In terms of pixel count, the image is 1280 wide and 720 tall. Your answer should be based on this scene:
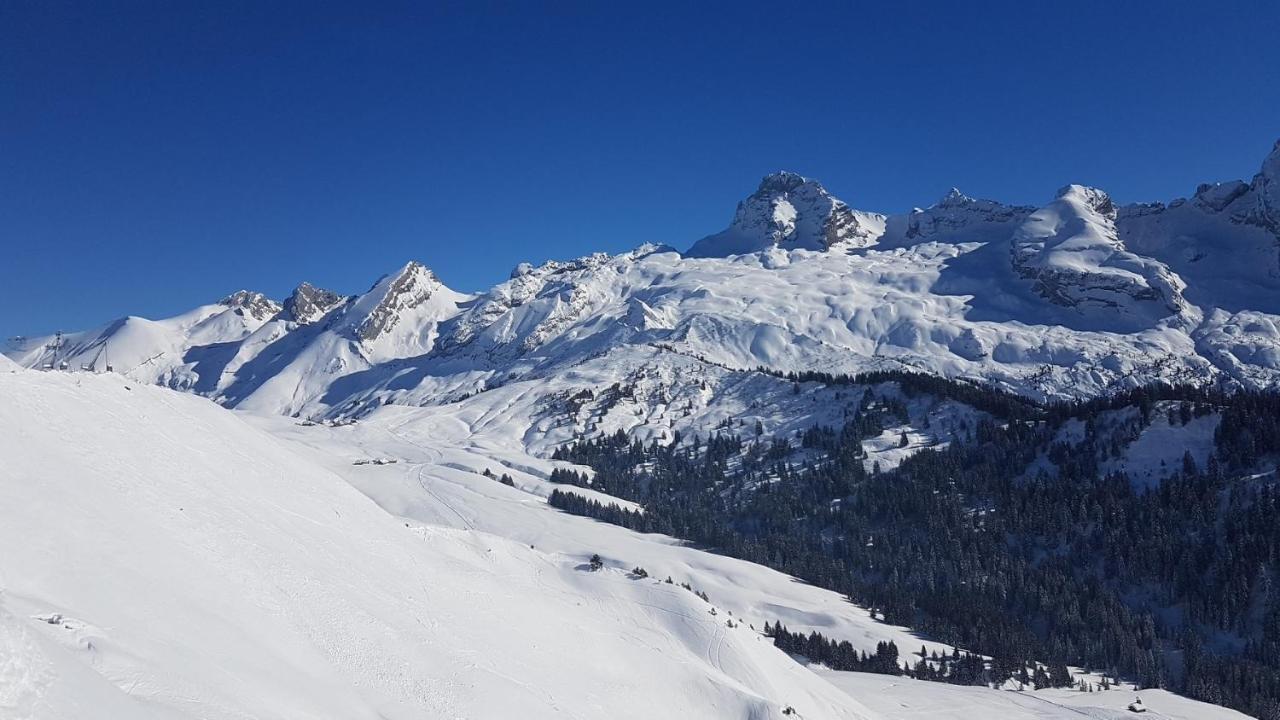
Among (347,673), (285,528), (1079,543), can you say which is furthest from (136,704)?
(1079,543)

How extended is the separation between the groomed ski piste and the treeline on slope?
1500 inches

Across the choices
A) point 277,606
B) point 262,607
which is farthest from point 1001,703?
point 262,607

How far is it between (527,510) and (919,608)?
234 feet

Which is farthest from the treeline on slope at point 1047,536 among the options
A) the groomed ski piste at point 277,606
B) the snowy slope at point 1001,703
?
the groomed ski piste at point 277,606

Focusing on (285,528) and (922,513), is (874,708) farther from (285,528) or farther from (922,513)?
(922,513)

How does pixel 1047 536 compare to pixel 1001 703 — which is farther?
pixel 1047 536

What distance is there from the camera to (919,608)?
118562 mm

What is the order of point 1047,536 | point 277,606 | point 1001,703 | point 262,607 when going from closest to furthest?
point 262,607 < point 277,606 < point 1001,703 < point 1047,536

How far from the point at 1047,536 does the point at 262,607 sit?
139781mm

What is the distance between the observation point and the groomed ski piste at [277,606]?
21141mm

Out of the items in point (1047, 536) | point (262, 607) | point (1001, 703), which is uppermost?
point (1047, 536)

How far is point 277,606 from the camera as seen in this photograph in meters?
29.8

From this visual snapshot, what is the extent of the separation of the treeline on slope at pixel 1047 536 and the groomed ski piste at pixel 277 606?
3810 cm

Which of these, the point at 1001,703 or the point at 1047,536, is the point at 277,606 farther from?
the point at 1047,536
